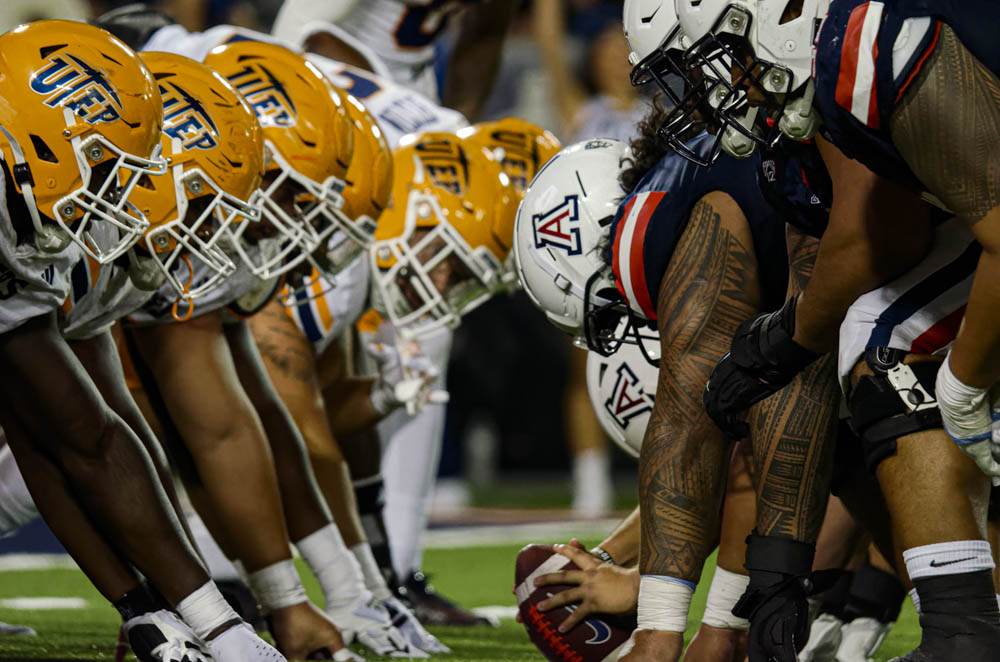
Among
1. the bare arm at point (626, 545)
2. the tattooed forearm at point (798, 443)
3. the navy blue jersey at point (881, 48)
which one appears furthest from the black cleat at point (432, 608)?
the navy blue jersey at point (881, 48)

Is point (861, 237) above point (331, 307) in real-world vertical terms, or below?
above

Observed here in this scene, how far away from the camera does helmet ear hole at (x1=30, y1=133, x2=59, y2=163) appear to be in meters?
2.61

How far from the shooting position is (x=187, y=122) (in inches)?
123

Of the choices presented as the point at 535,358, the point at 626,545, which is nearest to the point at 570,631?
the point at 626,545

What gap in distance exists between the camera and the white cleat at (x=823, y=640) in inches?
132

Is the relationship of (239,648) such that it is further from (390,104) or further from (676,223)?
(390,104)

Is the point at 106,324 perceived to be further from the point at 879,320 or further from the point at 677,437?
the point at 879,320

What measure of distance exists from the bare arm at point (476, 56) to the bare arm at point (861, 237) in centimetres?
360

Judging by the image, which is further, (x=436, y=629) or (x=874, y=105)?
(x=436, y=629)

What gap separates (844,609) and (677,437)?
91 centimetres

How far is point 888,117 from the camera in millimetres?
2139

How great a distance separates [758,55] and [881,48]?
1.21 feet

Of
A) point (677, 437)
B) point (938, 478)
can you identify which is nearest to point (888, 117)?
point (938, 478)

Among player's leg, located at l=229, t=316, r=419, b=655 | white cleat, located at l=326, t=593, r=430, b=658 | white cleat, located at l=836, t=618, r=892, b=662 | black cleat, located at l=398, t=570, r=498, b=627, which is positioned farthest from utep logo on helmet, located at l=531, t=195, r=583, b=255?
black cleat, located at l=398, t=570, r=498, b=627
